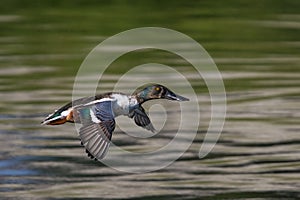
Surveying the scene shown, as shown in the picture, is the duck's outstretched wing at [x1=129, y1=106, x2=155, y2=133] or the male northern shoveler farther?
the duck's outstretched wing at [x1=129, y1=106, x2=155, y2=133]

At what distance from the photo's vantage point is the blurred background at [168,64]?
9398 mm

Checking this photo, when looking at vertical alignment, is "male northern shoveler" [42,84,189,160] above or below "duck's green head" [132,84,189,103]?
below

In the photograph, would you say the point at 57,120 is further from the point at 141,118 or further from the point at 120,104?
the point at 141,118

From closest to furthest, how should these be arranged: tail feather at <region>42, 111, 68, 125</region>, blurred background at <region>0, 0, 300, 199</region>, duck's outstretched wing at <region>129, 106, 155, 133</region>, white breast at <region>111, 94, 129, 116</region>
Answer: white breast at <region>111, 94, 129, 116</region>
tail feather at <region>42, 111, 68, 125</region>
duck's outstretched wing at <region>129, 106, 155, 133</region>
blurred background at <region>0, 0, 300, 199</region>

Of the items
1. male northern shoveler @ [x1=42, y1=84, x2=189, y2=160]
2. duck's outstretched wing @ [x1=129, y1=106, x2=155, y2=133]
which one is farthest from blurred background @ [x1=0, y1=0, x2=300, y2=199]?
male northern shoveler @ [x1=42, y1=84, x2=189, y2=160]

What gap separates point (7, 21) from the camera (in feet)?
52.1

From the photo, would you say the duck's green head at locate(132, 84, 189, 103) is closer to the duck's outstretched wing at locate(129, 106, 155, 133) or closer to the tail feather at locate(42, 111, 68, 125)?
the duck's outstretched wing at locate(129, 106, 155, 133)

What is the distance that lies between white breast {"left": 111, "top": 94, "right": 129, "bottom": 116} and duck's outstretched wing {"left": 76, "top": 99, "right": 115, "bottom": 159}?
3 cm

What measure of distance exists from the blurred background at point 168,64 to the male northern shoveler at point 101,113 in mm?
2506

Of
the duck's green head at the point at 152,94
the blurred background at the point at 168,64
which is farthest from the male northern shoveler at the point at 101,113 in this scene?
the blurred background at the point at 168,64

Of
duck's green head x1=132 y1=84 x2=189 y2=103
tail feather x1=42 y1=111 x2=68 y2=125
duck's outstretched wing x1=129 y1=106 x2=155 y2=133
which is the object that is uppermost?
duck's green head x1=132 y1=84 x2=189 y2=103

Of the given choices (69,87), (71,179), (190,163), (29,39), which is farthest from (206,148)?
(29,39)

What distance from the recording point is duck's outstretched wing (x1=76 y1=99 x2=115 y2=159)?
6.37 m

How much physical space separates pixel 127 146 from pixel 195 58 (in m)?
3.71
